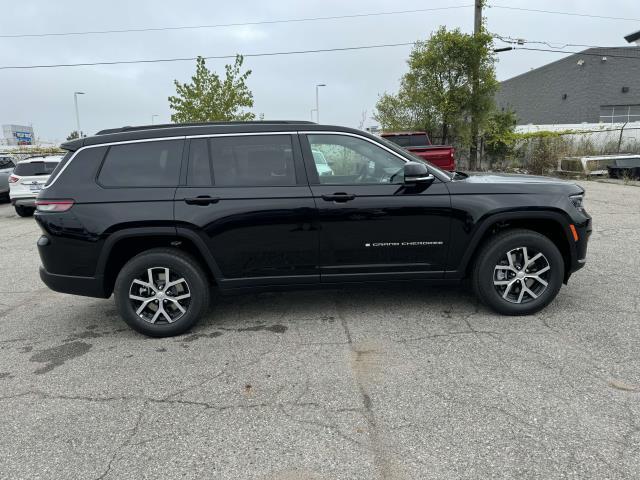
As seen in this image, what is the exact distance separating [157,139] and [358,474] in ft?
10.2

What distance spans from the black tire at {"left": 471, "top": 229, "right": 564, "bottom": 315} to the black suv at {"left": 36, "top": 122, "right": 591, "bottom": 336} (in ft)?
0.04

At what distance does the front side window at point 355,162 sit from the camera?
4082 mm

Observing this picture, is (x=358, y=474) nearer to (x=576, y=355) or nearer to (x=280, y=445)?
(x=280, y=445)

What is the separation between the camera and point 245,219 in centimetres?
394

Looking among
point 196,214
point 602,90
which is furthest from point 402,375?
point 602,90

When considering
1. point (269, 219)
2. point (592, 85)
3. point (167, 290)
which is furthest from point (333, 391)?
point (592, 85)

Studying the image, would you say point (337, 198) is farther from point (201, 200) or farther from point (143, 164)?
point (143, 164)

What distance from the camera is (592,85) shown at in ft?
110

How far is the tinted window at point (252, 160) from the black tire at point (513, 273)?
1.85 m

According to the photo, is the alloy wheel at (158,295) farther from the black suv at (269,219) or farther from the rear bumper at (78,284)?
the rear bumper at (78,284)

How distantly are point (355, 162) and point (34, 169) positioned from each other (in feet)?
35.4

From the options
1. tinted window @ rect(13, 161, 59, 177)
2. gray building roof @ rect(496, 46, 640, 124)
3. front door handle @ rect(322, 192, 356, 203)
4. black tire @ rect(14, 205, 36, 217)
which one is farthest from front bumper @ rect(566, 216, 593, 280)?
gray building roof @ rect(496, 46, 640, 124)

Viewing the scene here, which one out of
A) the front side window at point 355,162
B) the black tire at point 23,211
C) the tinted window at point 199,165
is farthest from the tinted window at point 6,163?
the front side window at point 355,162

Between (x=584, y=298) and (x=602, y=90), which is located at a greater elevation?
(x=602, y=90)
